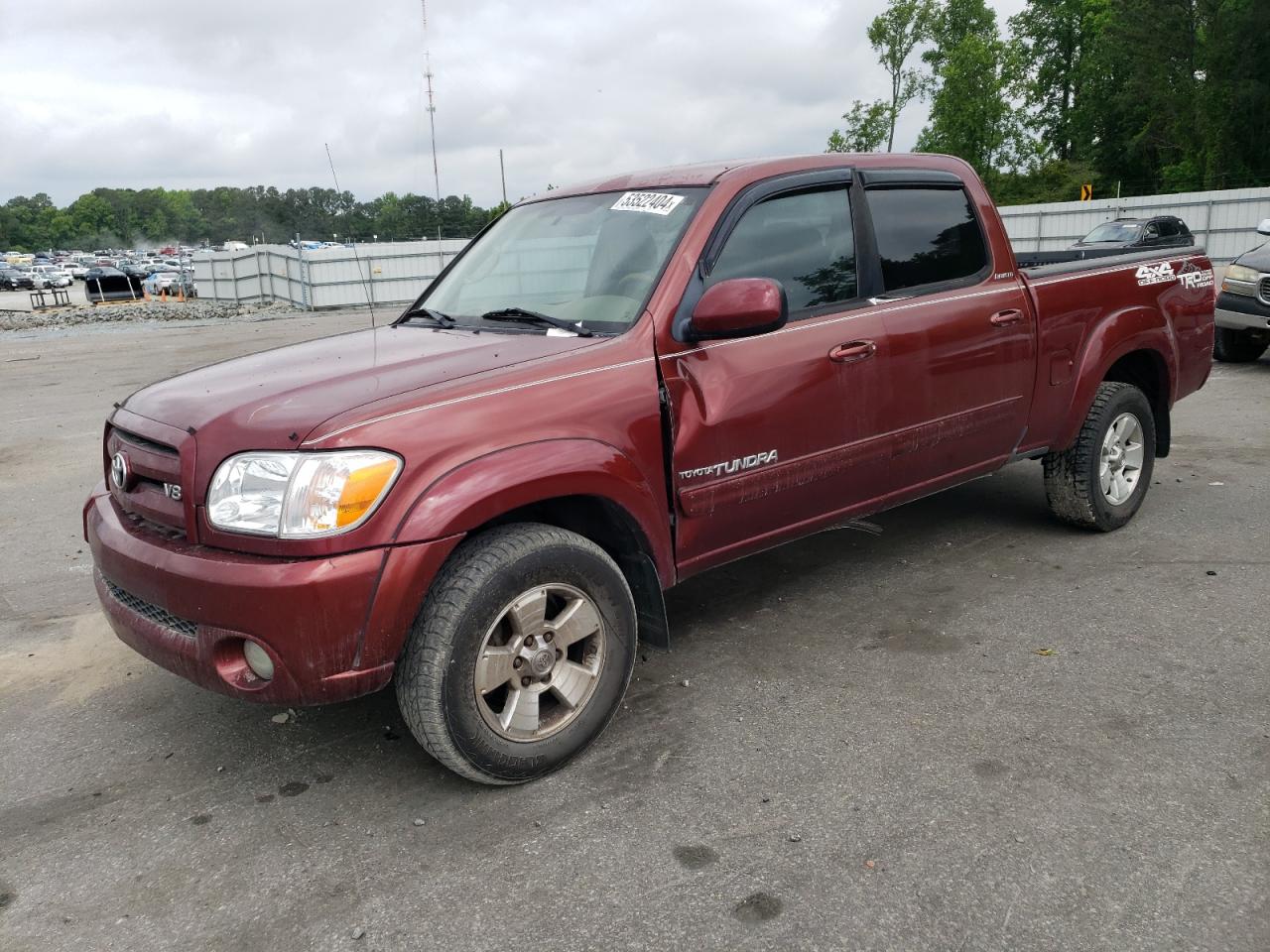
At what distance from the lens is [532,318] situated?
144 inches

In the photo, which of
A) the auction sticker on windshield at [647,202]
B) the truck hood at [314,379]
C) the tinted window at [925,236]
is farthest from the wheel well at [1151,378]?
the truck hood at [314,379]

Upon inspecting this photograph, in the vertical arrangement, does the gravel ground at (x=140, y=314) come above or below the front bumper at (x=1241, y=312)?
above

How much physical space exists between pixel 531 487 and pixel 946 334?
2072mm

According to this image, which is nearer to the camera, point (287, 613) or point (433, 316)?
point (287, 613)

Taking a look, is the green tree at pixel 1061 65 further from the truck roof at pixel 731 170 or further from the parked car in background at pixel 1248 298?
the truck roof at pixel 731 170

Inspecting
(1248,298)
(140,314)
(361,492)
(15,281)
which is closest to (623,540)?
(361,492)

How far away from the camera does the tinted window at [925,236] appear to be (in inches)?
165

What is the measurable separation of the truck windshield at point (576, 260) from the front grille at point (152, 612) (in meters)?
1.48

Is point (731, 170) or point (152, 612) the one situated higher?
point (731, 170)

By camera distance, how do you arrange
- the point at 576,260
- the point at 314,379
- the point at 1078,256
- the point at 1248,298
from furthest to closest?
1. the point at 1248,298
2. the point at 1078,256
3. the point at 576,260
4. the point at 314,379

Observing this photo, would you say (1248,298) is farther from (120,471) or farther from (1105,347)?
(120,471)

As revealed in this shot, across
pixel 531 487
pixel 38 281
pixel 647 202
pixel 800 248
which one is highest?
pixel 38 281

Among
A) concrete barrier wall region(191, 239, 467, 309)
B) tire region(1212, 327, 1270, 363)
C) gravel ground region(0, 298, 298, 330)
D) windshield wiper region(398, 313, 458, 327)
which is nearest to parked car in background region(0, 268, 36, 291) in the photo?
gravel ground region(0, 298, 298, 330)

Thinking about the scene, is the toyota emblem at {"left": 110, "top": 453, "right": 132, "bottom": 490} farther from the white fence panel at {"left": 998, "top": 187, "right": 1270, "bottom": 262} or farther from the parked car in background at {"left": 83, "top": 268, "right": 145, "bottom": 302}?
the parked car in background at {"left": 83, "top": 268, "right": 145, "bottom": 302}
